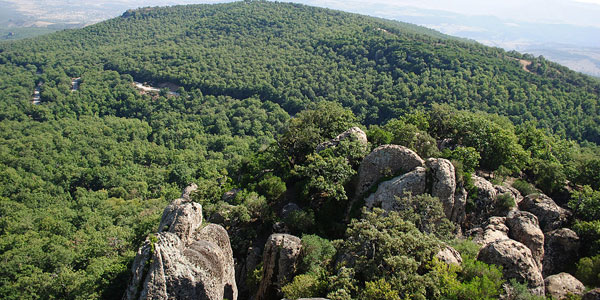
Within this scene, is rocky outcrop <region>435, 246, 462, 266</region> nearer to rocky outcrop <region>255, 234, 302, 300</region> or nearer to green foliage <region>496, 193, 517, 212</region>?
green foliage <region>496, 193, 517, 212</region>

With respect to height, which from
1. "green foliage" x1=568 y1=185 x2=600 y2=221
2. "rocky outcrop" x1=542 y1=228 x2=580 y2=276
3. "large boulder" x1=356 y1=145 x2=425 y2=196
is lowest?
"rocky outcrop" x1=542 y1=228 x2=580 y2=276

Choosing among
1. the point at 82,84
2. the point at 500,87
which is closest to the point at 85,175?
the point at 82,84

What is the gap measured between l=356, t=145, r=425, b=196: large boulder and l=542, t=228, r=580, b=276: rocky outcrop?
403 inches

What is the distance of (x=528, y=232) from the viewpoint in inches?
941

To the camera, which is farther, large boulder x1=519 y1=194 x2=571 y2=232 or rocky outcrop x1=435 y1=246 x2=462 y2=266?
large boulder x1=519 y1=194 x2=571 y2=232

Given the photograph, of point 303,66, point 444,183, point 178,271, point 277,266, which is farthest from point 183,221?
point 303,66

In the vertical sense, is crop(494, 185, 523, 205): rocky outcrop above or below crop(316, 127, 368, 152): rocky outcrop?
below

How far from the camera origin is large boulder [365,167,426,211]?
2679 cm

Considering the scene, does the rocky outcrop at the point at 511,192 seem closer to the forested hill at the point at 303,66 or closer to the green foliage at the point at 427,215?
the green foliage at the point at 427,215

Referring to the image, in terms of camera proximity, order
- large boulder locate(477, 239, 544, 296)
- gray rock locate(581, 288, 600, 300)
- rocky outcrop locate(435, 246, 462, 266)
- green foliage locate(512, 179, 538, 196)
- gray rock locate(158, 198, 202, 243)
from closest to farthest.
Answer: gray rock locate(581, 288, 600, 300) < large boulder locate(477, 239, 544, 296) < rocky outcrop locate(435, 246, 462, 266) < gray rock locate(158, 198, 202, 243) < green foliage locate(512, 179, 538, 196)

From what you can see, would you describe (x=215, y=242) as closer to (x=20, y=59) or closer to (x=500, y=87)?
(x=500, y=87)

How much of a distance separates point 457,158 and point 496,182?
4005 millimetres

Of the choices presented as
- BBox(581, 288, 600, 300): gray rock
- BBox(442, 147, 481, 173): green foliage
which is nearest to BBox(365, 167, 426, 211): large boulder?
BBox(442, 147, 481, 173): green foliage

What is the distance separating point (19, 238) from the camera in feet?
148
